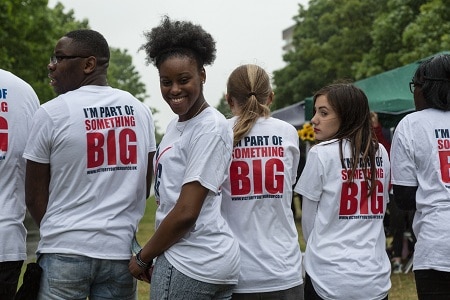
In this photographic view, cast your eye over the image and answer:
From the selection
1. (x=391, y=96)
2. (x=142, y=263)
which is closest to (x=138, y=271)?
(x=142, y=263)

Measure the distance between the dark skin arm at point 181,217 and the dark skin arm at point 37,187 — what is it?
66 centimetres

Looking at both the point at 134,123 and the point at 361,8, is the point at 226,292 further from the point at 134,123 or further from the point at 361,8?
the point at 361,8

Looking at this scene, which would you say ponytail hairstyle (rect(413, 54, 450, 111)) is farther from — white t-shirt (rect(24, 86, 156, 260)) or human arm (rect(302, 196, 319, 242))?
white t-shirt (rect(24, 86, 156, 260))

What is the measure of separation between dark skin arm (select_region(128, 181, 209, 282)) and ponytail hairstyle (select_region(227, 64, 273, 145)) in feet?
3.10

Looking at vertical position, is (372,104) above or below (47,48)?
below

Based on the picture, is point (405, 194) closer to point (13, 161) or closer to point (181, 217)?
point (181, 217)

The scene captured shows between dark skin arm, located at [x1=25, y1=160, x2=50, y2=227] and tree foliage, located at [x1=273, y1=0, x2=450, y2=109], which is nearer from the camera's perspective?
dark skin arm, located at [x1=25, y1=160, x2=50, y2=227]

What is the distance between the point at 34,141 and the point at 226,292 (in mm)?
1164

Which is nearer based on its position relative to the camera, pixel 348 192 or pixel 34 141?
pixel 34 141

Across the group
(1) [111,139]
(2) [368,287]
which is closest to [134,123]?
(1) [111,139]

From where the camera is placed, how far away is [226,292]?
→ 13.8 ft

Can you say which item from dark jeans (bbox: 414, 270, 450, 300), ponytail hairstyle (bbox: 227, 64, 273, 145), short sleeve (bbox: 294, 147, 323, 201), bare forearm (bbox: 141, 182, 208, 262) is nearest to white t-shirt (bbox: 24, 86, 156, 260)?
bare forearm (bbox: 141, 182, 208, 262)

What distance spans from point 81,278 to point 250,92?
1.42 meters

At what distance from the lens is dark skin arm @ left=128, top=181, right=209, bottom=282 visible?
3938 mm
